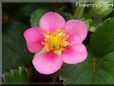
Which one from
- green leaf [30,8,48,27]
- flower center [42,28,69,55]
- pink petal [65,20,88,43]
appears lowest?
flower center [42,28,69,55]

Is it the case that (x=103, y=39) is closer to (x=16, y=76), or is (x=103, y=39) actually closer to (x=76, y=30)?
(x=76, y=30)

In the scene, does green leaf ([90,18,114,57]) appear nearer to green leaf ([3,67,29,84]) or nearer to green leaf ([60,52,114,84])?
green leaf ([60,52,114,84])

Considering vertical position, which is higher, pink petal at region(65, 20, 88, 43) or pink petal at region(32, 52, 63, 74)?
pink petal at region(65, 20, 88, 43)

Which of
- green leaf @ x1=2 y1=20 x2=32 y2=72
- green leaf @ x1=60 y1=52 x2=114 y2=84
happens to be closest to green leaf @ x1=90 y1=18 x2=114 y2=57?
green leaf @ x1=60 y1=52 x2=114 y2=84

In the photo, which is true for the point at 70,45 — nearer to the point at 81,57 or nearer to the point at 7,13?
the point at 81,57

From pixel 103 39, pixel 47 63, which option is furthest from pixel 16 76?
pixel 103 39

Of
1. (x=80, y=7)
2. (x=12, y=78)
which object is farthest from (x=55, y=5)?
(x=12, y=78)
